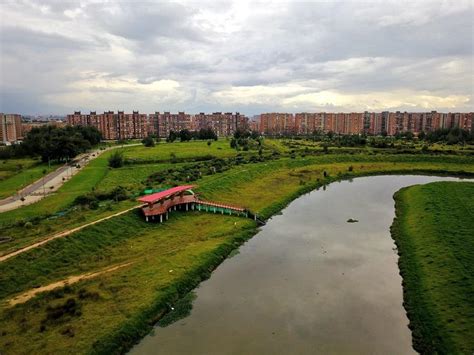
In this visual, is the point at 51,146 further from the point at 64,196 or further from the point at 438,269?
the point at 438,269

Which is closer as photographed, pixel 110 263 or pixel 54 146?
pixel 110 263

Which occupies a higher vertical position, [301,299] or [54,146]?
[54,146]

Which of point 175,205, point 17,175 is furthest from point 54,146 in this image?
point 175,205

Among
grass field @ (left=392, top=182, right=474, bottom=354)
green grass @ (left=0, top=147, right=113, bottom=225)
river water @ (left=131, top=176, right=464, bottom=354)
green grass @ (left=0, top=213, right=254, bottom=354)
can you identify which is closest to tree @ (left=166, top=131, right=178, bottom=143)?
green grass @ (left=0, top=147, right=113, bottom=225)

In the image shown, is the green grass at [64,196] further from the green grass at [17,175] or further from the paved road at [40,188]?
the green grass at [17,175]

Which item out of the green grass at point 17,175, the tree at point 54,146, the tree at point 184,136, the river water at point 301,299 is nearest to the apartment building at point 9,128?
the tree at point 54,146

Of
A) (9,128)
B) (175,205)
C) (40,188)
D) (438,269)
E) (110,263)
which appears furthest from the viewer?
(9,128)

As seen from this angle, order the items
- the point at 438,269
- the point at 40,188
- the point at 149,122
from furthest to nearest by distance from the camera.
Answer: the point at 149,122
the point at 40,188
the point at 438,269
